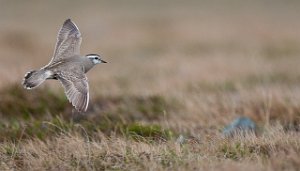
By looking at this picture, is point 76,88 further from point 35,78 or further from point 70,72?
point 35,78

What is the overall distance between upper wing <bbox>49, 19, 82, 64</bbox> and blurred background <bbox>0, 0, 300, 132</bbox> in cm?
153

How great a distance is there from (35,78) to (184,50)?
11229 millimetres

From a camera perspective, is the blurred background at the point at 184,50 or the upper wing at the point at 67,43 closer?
the upper wing at the point at 67,43

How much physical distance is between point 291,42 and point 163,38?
373cm

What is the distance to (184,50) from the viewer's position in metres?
19.0

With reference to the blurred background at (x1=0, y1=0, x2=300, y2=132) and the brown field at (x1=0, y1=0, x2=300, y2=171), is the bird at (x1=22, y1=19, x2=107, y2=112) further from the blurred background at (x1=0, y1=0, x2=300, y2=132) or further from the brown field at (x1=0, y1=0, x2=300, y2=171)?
the blurred background at (x1=0, y1=0, x2=300, y2=132)

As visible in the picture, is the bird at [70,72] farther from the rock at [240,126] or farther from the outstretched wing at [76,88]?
the rock at [240,126]

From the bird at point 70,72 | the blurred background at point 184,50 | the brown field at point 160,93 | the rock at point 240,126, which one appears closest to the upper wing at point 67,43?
the bird at point 70,72

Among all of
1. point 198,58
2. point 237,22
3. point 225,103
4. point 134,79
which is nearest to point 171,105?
point 225,103

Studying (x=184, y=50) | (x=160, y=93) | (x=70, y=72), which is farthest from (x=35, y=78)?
(x=184, y=50)

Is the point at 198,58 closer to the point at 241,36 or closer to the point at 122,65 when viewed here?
the point at 122,65

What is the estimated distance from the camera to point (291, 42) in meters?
19.3

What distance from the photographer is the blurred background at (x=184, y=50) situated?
1043cm

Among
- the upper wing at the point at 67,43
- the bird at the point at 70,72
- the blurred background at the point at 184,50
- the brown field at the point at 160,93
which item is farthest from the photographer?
the blurred background at the point at 184,50
